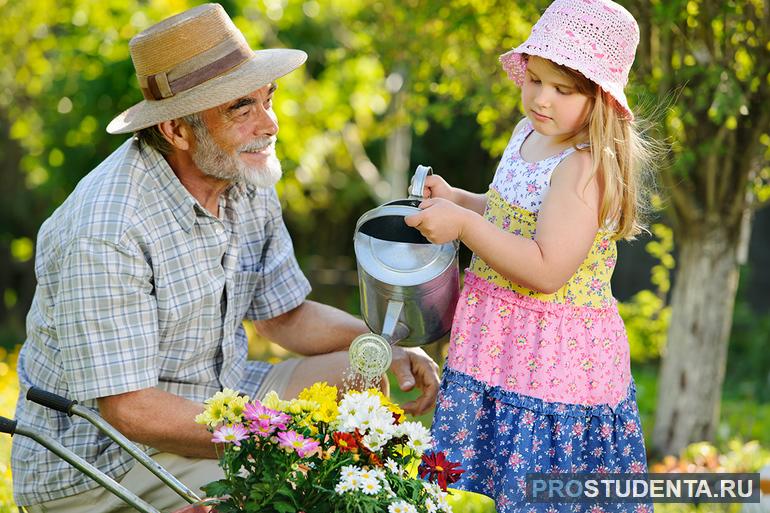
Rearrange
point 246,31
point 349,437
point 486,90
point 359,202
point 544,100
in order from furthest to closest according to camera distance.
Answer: point 359,202 < point 246,31 < point 486,90 < point 544,100 < point 349,437

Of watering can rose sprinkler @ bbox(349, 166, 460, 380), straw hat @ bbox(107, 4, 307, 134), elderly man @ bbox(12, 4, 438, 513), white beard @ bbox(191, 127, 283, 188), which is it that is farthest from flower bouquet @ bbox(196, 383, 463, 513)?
straw hat @ bbox(107, 4, 307, 134)

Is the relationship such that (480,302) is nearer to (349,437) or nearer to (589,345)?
(589,345)

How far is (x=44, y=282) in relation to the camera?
2.71m

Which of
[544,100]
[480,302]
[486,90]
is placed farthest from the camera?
[486,90]

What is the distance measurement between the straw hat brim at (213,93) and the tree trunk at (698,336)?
2362 mm

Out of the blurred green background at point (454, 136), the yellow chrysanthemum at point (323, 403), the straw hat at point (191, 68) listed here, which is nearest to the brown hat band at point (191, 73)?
the straw hat at point (191, 68)

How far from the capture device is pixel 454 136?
9.20 metres

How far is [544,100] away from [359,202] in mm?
7127

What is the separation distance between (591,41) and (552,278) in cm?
55

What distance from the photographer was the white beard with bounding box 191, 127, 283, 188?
2.78 m

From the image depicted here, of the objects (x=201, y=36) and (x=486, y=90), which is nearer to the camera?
(x=201, y=36)

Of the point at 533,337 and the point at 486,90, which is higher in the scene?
the point at 486,90

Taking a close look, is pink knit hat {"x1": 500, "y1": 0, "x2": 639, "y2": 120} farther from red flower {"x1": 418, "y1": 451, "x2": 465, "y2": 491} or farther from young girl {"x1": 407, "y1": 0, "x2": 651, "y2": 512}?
red flower {"x1": 418, "y1": 451, "x2": 465, "y2": 491}

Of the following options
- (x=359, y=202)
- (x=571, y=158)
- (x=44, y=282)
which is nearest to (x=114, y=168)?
(x=44, y=282)
